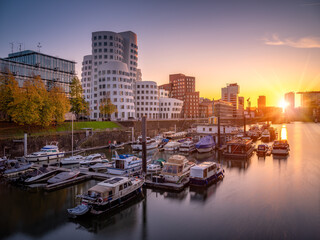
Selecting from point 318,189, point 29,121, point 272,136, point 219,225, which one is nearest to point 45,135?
point 29,121

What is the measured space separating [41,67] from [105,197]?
71.4 m

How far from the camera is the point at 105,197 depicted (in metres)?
20.9

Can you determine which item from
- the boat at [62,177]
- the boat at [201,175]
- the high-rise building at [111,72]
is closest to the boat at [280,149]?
the boat at [201,175]

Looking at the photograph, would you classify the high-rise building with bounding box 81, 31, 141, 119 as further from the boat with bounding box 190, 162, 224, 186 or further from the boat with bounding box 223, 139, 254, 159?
the boat with bounding box 190, 162, 224, 186

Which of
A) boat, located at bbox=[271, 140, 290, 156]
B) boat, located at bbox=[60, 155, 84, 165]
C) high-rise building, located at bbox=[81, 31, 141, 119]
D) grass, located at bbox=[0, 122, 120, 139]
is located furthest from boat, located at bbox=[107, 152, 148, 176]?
high-rise building, located at bbox=[81, 31, 141, 119]

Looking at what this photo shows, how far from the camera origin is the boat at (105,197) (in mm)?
20297

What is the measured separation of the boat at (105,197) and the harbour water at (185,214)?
780 millimetres

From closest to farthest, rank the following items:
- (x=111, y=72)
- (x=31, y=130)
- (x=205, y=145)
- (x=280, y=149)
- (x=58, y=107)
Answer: (x=31, y=130)
(x=280, y=149)
(x=205, y=145)
(x=58, y=107)
(x=111, y=72)

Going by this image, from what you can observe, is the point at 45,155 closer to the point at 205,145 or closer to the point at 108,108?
the point at 205,145

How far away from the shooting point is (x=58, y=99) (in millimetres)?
56781

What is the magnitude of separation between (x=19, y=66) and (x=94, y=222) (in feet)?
227

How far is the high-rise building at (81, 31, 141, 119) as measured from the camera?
9581cm

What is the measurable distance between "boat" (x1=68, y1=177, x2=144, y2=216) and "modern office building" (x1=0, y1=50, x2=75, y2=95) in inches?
2372

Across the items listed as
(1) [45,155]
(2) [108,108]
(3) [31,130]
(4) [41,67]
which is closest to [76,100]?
(2) [108,108]
